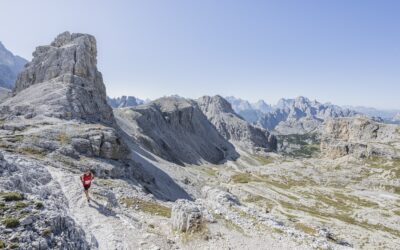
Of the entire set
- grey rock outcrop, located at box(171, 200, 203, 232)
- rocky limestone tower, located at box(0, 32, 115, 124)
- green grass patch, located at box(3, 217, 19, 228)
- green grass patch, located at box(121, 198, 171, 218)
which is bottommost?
green grass patch, located at box(121, 198, 171, 218)

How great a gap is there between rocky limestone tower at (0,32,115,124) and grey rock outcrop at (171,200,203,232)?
230ft

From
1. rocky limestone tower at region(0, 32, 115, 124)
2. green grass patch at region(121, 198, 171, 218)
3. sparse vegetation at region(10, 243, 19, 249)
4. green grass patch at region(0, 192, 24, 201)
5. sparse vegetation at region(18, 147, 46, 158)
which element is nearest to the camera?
sparse vegetation at region(10, 243, 19, 249)

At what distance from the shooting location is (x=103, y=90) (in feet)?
475

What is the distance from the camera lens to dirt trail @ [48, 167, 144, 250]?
27406mm

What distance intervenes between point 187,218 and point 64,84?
94109 mm

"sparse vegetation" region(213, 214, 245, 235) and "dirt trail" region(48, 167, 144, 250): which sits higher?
"dirt trail" region(48, 167, 144, 250)

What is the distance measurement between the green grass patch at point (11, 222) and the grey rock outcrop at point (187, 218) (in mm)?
17995

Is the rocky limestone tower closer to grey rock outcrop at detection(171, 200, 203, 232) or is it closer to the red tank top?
the red tank top

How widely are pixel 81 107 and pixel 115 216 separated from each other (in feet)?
254

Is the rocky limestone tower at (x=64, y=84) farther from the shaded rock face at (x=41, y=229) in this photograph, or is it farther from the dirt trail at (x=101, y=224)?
the shaded rock face at (x=41, y=229)

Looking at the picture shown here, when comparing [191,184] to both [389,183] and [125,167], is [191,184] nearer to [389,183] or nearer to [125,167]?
[125,167]

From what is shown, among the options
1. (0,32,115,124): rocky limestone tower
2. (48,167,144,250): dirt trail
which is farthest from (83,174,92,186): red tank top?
(0,32,115,124): rocky limestone tower

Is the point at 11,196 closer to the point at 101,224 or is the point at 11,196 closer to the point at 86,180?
the point at 101,224

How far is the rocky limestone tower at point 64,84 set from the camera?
97931 millimetres
